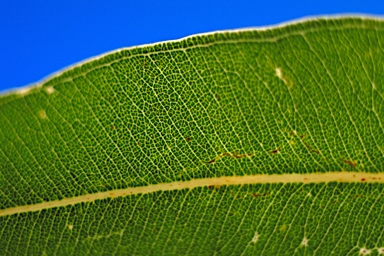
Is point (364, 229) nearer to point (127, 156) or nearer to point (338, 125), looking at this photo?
point (338, 125)

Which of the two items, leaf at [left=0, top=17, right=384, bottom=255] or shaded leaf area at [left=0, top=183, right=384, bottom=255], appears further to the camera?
shaded leaf area at [left=0, top=183, right=384, bottom=255]

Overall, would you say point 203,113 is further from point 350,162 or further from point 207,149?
point 350,162

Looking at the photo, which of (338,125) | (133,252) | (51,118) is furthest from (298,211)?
(51,118)

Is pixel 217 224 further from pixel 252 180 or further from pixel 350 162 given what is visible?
pixel 350 162

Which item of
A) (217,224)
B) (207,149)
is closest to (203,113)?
(207,149)

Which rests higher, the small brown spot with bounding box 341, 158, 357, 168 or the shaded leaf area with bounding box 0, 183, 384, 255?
the small brown spot with bounding box 341, 158, 357, 168

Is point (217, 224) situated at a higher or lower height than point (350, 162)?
lower

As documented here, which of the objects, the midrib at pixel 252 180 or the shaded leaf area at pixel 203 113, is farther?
the midrib at pixel 252 180
